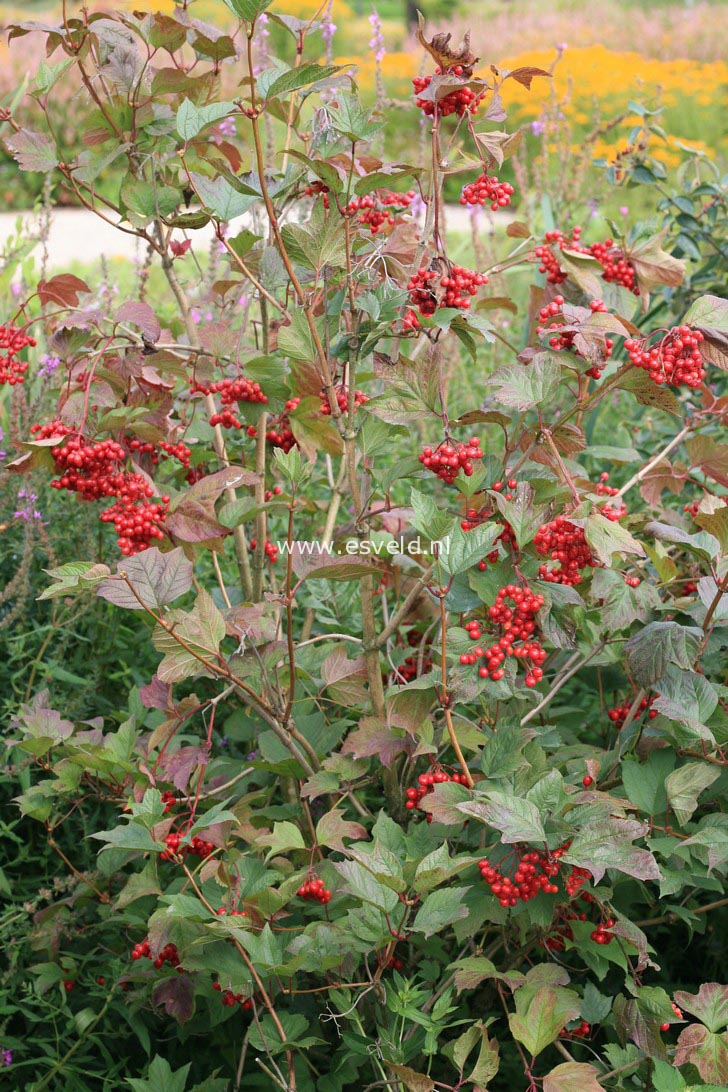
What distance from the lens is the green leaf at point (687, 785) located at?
1410 mm

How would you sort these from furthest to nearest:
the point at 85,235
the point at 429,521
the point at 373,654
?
the point at 85,235, the point at 373,654, the point at 429,521

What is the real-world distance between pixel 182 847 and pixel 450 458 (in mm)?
632

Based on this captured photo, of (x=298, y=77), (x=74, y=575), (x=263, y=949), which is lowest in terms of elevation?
(x=263, y=949)

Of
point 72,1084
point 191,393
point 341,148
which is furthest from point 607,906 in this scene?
point 341,148

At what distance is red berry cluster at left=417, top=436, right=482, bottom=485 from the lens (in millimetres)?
1358

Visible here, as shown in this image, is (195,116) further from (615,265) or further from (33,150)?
(615,265)

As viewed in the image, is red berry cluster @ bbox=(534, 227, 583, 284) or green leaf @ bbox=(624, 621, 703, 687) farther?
red berry cluster @ bbox=(534, 227, 583, 284)

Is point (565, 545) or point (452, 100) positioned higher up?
point (452, 100)

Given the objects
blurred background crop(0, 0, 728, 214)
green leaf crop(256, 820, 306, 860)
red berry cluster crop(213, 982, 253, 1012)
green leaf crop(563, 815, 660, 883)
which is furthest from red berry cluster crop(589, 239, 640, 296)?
blurred background crop(0, 0, 728, 214)

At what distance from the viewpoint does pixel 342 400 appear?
1645mm

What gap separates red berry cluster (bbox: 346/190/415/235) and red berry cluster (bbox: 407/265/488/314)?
183 mm

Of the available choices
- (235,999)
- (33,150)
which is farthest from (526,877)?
(33,150)

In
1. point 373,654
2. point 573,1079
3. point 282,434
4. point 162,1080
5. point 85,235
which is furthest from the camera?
point 85,235

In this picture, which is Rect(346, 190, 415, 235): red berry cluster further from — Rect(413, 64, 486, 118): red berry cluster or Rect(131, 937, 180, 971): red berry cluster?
Rect(131, 937, 180, 971): red berry cluster
